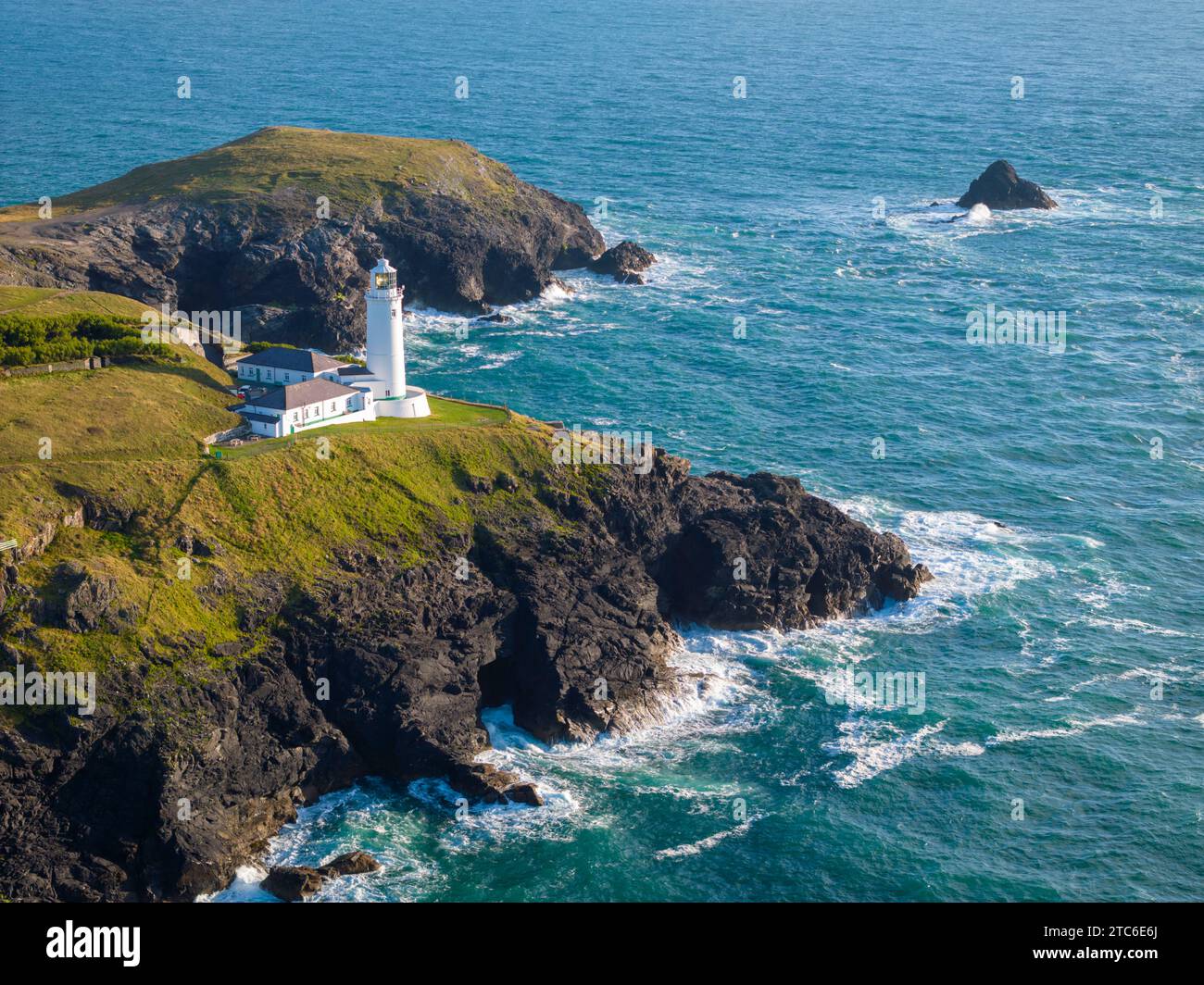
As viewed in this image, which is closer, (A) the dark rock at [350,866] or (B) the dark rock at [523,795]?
(A) the dark rock at [350,866]

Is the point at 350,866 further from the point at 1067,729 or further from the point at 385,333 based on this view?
the point at 385,333

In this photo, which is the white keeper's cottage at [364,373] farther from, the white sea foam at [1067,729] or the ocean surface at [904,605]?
the white sea foam at [1067,729]

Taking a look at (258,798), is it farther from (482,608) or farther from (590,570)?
(590,570)

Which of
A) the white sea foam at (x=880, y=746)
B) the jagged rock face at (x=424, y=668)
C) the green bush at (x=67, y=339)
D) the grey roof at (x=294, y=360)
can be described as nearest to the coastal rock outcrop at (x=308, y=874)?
the jagged rock face at (x=424, y=668)

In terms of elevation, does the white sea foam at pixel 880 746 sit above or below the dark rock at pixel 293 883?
above

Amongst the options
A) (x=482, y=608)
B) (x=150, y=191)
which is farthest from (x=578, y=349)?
(x=482, y=608)

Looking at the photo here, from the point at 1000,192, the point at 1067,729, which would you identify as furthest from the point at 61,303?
the point at 1000,192

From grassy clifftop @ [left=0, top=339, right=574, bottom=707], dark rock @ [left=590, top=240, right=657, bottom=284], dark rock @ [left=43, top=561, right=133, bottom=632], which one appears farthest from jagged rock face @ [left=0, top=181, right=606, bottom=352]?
dark rock @ [left=43, top=561, right=133, bottom=632]

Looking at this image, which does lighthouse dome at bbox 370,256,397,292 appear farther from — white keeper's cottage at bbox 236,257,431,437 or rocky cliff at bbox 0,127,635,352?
rocky cliff at bbox 0,127,635,352
